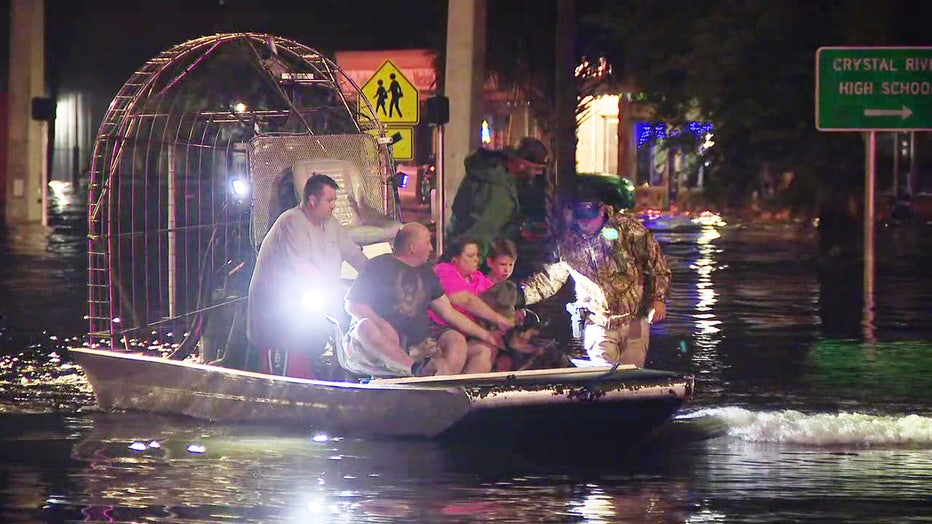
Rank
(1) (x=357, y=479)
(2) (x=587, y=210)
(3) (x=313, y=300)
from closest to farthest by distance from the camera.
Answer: (1) (x=357, y=479), (2) (x=587, y=210), (3) (x=313, y=300)

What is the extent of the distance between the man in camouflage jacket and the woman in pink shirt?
0.84 ft

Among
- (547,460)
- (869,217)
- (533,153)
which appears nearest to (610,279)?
(547,460)

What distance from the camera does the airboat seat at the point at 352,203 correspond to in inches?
516

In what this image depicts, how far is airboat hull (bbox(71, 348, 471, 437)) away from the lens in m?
A: 10.6

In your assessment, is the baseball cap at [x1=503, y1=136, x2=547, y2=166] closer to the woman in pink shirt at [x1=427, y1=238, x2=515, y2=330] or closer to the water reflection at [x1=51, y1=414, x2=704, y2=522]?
the woman in pink shirt at [x1=427, y1=238, x2=515, y2=330]

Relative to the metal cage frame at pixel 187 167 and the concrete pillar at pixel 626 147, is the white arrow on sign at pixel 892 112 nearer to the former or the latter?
the metal cage frame at pixel 187 167

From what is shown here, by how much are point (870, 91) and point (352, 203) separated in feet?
28.7

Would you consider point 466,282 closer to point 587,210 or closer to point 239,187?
point 587,210

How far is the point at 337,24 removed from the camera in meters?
56.8

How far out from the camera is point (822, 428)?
11297 millimetres

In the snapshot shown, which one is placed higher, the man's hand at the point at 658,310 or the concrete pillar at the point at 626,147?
the concrete pillar at the point at 626,147

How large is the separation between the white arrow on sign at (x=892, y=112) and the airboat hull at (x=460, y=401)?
35.9 ft

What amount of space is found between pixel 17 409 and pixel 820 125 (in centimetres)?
1121

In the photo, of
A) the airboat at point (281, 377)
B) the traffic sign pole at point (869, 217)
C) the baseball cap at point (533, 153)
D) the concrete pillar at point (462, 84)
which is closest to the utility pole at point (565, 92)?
the concrete pillar at point (462, 84)
